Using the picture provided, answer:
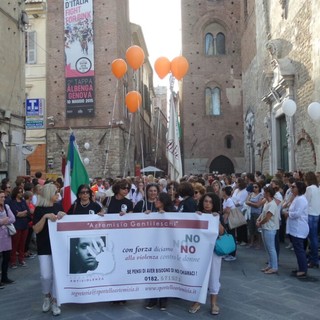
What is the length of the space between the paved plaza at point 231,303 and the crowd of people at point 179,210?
171 millimetres

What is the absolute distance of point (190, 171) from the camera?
29.5m

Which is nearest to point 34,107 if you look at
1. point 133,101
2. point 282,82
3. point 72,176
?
point 133,101

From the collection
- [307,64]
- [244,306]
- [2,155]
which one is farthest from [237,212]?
[2,155]

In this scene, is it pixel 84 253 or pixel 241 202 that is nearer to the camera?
pixel 84 253

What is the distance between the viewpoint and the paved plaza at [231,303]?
5.06 metres

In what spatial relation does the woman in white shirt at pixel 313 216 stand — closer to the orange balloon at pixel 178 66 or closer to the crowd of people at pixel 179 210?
the crowd of people at pixel 179 210

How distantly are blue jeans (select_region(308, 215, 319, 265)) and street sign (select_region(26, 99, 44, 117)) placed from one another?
14.6 meters

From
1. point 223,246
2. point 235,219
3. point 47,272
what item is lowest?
point 47,272

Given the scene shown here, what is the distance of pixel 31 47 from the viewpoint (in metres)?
24.7

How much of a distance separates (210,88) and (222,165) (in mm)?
5466

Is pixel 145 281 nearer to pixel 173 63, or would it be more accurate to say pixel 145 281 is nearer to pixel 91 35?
pixel 173 63

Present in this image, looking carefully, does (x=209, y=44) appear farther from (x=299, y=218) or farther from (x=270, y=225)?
(x=299, y=218)

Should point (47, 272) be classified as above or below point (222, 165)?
below

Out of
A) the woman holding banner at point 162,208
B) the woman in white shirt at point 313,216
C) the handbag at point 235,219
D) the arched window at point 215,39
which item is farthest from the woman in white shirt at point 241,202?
the arched window at point 215,39
